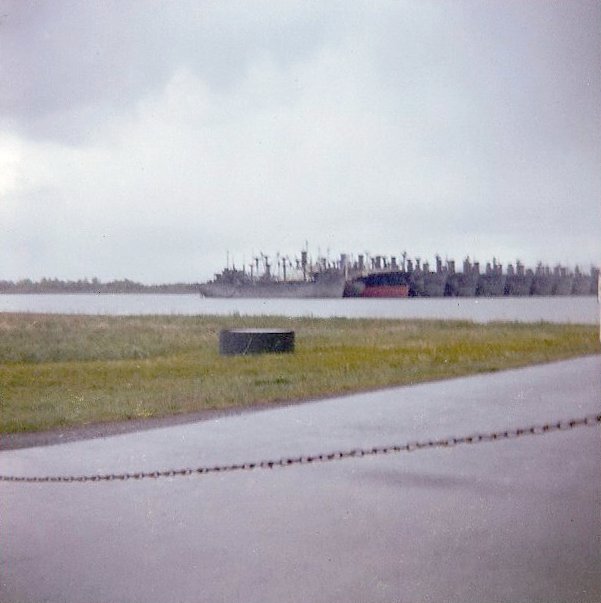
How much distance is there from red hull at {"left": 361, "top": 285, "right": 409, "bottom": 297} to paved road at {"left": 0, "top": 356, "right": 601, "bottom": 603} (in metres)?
108

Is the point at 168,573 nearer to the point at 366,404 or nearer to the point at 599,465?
the point at 599,465

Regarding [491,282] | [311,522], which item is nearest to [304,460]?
[311,522]

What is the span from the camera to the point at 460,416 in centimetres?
977

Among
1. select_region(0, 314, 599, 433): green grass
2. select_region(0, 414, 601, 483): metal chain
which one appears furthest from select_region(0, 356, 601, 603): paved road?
select_region(0, 314, 599, 433): green grass

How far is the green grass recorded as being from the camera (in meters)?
11.8

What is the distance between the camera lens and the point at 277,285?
122562 mm

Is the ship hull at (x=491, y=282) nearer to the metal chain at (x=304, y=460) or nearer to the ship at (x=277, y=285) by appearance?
the ship at (x=277, y=285)

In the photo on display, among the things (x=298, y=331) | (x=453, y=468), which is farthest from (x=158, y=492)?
(x=298, y=331)

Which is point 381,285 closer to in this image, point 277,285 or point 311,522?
point 277,285

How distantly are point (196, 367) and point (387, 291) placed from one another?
10328 centimetres

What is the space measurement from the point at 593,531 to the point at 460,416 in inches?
178

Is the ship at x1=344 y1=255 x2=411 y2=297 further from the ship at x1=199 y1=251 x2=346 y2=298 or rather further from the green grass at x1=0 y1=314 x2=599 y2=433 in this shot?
the green grass at x1=0 y1=314 x2=599 y2=433

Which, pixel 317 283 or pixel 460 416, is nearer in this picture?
pixel 460 416

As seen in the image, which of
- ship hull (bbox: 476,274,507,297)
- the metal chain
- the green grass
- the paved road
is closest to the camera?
the paved road
